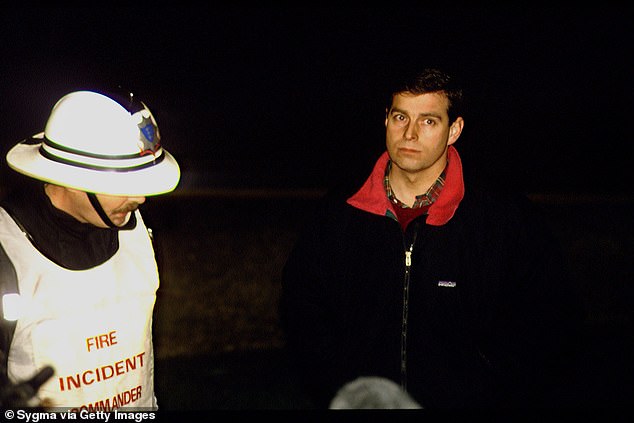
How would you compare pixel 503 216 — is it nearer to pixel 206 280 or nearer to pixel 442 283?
pixel 442 283

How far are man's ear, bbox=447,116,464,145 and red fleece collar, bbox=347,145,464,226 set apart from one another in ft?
0.23

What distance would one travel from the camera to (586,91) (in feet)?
108

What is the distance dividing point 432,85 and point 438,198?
20.1 inches

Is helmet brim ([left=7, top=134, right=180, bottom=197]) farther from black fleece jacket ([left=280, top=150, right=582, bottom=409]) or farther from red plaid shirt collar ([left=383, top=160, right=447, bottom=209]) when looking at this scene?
red plaid shirt collar ([left=383, top=160, right=447, bottom=209])

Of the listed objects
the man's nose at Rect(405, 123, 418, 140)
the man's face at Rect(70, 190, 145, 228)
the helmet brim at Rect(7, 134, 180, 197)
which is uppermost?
the man's nose at Rect(405, 123, 418, 140)

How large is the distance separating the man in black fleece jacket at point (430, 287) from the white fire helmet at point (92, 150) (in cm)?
86

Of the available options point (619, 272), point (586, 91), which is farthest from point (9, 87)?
point (619, 272)

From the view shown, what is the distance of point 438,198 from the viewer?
292 centimetres

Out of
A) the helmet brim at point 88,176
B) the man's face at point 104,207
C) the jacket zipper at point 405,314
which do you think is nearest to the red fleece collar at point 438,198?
the jacket zipper at point 405,314

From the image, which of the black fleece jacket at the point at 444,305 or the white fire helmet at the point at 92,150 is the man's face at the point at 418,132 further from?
the white fire helmet at the point at 92,150

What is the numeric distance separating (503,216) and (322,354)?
99cm

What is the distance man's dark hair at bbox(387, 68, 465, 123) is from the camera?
296cm

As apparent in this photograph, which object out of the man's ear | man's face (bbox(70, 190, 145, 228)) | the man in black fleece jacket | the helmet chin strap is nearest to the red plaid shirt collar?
the man in black fleece jacket

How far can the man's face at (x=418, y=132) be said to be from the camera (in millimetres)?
2932
